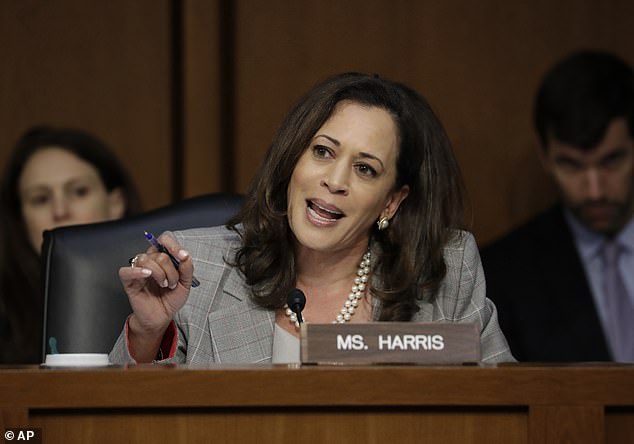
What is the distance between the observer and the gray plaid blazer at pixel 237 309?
197 cm

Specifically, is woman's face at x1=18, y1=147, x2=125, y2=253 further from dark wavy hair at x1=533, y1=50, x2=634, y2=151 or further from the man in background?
dark wavy hair at x1=533, y1=50, x2=634, y2=151

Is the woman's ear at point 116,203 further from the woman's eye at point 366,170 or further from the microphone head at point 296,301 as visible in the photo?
the microphone head at point 296,301

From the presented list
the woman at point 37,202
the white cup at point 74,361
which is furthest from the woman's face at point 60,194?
the white cup at point 74,361

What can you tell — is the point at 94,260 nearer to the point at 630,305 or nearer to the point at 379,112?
the point at 379,112

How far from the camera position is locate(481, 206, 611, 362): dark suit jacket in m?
2.83

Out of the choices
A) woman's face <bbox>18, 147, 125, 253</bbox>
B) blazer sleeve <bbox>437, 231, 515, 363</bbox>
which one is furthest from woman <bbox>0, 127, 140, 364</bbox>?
blazer sleeve <bbox>437, 231, 515, 363</bbox>

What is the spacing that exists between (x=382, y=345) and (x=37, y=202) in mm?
1722

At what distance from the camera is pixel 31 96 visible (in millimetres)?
3381

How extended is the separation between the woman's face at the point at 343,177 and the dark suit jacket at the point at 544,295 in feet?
2.90

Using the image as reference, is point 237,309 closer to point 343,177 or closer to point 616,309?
point 343,177

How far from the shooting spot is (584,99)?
9.66 feet

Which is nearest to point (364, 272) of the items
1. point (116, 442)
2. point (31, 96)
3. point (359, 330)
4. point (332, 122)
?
point (332, 122)

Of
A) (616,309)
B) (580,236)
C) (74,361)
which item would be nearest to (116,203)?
(580,236)

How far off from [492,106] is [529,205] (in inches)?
12.5
